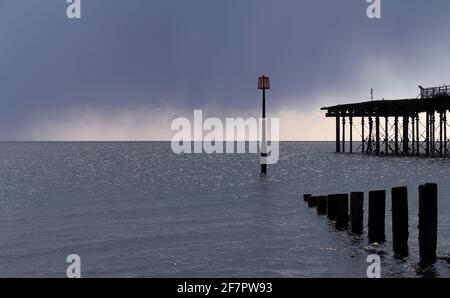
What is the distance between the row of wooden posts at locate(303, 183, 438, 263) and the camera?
14.3 metres

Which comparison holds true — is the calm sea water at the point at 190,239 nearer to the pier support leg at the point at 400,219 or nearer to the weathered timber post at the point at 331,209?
the pier support leg at the point at 400,219

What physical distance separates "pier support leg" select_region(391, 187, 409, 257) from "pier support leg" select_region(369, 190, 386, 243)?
3.12 ft

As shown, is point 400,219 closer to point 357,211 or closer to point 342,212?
point 357,211

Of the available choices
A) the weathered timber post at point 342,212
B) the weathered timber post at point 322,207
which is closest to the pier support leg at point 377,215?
the weathered timber post at point 342,212

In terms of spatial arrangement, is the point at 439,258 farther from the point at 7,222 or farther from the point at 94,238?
the point at 7,222

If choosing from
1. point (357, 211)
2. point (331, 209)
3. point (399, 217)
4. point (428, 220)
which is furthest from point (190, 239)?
point (428, 220)

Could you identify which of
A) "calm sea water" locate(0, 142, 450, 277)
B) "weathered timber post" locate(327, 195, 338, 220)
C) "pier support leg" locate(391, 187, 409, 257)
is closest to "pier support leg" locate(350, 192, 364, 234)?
"calm sea water" locate(0, 142, 450, 277)

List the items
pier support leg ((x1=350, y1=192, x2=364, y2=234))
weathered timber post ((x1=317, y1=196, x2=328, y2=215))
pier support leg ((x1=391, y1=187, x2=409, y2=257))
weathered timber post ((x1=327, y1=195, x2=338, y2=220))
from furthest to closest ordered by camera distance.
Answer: weathered timber post ((x1=317, y1=196, x2=328, y2=215)), weathered timber post ((x1=327, y1=195, x2=338, y2=220)), pier support leg ((x1=350, y1=192, x2=364, y2=234)), pier support leg ((x1=391, y1=187, x2=409, y2=257))

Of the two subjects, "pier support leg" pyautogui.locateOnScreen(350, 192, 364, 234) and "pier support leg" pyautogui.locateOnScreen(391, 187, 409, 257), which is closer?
"pier support leg" pyautogui.locateOnScreen(391, 187, 409, 257)

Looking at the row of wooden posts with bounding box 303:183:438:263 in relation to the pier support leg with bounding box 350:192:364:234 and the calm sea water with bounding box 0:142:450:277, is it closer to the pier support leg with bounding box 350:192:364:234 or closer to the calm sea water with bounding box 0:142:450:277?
the pier support leg with bounding box 350:192:364:234

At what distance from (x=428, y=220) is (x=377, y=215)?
325 centimetres

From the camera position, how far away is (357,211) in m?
19.7

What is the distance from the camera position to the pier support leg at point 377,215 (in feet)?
55.6
